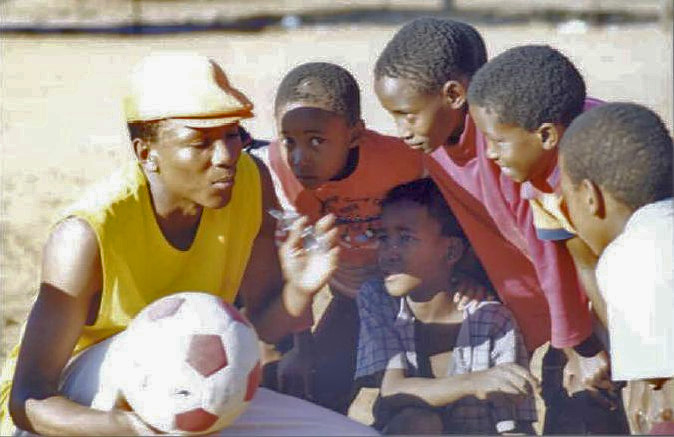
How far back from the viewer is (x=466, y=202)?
4.82 metres

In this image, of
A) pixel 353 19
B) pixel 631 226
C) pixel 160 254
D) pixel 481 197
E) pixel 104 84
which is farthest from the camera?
pixel 353 19

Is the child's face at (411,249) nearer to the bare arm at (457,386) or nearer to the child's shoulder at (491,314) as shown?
the child's shoulder at (491,314)

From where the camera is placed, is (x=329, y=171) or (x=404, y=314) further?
(x=404, y=314)

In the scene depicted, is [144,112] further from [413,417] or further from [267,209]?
[413,417]

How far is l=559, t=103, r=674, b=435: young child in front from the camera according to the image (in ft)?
13.5

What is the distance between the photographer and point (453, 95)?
481 centimetres

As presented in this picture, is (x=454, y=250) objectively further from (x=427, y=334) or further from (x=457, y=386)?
(x=457, y=386)

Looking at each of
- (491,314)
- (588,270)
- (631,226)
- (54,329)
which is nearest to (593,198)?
(631,226)

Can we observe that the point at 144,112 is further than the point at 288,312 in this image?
No

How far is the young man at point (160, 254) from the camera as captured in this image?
13.5 feet

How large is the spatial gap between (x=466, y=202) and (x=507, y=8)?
14569mm

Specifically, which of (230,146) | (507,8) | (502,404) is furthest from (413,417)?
(507,8)

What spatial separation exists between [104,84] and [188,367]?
29.6 feet

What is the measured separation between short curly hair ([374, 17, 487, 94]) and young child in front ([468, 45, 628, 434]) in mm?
219
